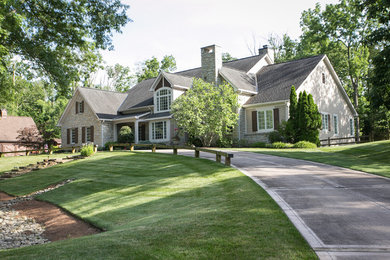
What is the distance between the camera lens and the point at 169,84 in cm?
3172

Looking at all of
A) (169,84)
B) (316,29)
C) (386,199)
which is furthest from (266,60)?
(386,199)

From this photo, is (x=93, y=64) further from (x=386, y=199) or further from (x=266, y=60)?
(x=266, y=60)

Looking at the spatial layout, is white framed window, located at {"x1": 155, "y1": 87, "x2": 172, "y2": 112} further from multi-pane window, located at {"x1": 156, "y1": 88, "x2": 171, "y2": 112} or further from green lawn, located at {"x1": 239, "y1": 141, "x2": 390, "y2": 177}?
green lawn, located at {"x1": 239, "y1": 141, "x2": 390, "y2": 177}

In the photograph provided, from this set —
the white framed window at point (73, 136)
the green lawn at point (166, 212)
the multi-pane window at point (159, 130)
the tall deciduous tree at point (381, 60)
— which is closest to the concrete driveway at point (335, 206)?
the green lawn at point (166, 212)

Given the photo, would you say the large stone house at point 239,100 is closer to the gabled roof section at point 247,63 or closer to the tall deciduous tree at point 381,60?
the gabled roof section at point 247,63

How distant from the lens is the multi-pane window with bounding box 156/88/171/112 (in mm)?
31989

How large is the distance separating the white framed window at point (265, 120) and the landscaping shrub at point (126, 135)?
1179 centimetres

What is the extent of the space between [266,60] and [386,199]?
3036cm

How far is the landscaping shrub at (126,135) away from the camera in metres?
32.2

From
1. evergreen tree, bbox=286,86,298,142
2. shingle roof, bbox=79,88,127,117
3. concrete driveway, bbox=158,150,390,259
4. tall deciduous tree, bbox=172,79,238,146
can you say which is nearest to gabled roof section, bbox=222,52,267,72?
tall deciduous tree, bbox=172,79,238,146

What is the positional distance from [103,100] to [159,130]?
8978 mm

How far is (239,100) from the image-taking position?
2939 centimetres

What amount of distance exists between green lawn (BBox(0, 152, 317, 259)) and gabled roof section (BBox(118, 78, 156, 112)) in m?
15.7

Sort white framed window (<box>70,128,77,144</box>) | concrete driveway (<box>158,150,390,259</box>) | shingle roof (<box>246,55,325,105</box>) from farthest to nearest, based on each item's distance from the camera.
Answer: white framed window (<box>70,128,77,144</box>) < shingle roof (<box>246,55,325,105</box>) < concrete driveway (<box>158,150,390,259</box>)
